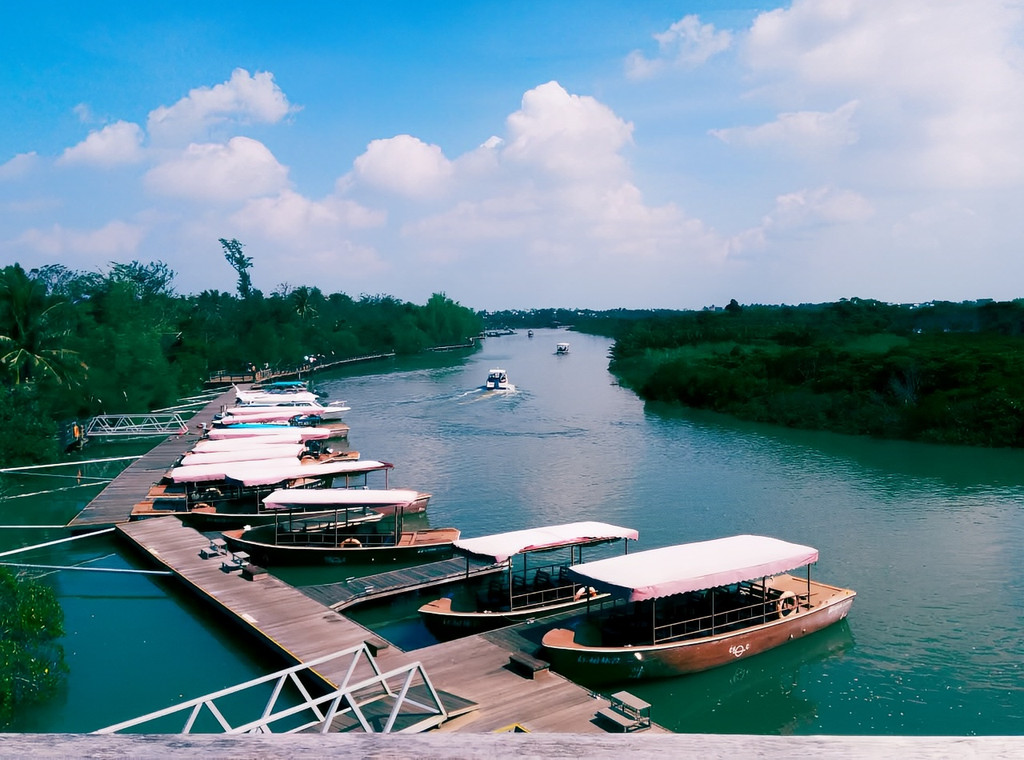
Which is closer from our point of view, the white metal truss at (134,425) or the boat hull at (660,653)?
the boat hull at (660,653)

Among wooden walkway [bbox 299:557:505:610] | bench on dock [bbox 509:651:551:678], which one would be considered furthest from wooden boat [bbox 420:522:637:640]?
bench on dock [bbox 509:651:551:678]

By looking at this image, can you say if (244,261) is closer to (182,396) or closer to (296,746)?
(182,396)

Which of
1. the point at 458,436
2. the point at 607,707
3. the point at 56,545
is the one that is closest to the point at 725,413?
the point at 458,436

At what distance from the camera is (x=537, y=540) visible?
922 inches

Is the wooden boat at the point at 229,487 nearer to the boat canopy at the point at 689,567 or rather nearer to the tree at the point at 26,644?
the tree at the point at 26,644

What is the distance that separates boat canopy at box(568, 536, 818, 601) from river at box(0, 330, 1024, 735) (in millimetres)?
2154

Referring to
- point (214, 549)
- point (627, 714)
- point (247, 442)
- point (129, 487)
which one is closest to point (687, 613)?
point (627, 714)

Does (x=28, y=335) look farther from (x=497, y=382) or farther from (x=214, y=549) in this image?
(x=497, y=382)

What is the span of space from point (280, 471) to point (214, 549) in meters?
6.27

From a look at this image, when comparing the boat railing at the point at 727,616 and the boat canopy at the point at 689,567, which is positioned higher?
the boat canopy at the point at 689,567

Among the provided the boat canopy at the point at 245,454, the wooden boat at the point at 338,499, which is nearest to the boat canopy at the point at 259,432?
the boat canopy at the point at 245,454

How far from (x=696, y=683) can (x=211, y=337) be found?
317 feet

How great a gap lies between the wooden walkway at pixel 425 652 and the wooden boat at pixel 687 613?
4.84 feet

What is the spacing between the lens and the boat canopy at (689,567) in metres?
19.0
